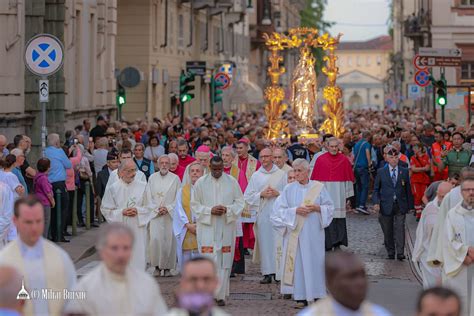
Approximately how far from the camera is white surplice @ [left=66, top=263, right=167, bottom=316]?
798 centimetres

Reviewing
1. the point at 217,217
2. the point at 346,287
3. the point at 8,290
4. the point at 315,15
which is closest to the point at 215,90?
the point at 217,217

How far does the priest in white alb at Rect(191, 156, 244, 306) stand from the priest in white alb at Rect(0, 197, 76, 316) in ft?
23.4

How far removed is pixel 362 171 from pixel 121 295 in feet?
72.5

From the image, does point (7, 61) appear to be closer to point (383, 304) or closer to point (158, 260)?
point (158, 260)

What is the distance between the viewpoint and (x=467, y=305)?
13656 millimetres

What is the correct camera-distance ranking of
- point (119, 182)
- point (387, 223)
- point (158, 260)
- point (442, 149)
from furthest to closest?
point (442, 149)
point (387, 223)
point (158, 260)
point (119, 182)

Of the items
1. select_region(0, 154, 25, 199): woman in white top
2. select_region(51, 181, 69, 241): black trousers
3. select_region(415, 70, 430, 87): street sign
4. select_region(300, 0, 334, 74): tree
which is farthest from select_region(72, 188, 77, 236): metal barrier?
select_region(300, 0, 334, 74): tree

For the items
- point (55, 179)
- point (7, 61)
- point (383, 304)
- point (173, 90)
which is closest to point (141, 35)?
point (173, 90)

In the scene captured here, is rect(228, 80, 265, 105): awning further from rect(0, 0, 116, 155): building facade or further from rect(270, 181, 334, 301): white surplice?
rect(270, 181, 334, 301): white surplice

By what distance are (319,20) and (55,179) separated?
104078 mm

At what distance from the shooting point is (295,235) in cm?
1609

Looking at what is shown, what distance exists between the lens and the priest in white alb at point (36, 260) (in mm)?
9000

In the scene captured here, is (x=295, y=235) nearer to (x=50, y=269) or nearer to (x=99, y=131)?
(x=50, y=269)

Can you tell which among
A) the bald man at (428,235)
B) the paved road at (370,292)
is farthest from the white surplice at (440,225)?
the paved road at (370,292)
